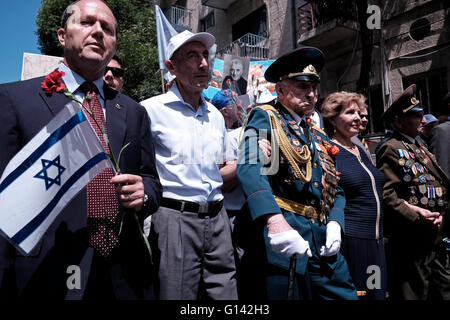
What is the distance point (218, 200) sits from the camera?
2.29 m

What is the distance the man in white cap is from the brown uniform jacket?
1850 mm

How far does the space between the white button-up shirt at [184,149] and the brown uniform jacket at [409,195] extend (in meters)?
1.89

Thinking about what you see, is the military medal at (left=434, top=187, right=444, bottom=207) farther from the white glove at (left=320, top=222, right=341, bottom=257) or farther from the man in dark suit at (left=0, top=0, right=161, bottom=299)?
the man in dark suit at (left=0, top=0, right=161, bottom=299)

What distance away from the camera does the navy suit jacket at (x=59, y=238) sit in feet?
4.57

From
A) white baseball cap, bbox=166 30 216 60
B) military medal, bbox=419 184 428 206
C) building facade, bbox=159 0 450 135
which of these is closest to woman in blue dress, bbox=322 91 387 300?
military medal, bbox=419 184 428 206

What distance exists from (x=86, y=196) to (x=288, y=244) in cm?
106

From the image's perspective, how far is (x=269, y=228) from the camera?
6.32 ft

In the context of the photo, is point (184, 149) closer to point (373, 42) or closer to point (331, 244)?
point (331, 244)

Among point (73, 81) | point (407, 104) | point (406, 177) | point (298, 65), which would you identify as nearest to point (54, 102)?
point (73, 81)

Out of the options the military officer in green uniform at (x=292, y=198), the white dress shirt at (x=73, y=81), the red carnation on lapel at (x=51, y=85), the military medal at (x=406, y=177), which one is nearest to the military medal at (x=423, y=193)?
the military medal at (x=406, y=177)

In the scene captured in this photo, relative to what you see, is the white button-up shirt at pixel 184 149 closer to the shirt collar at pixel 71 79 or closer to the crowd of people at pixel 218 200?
the crowd of people at pixel 218 200

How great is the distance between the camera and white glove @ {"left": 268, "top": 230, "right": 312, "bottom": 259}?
183cm

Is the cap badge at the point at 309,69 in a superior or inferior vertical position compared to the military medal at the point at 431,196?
superior
